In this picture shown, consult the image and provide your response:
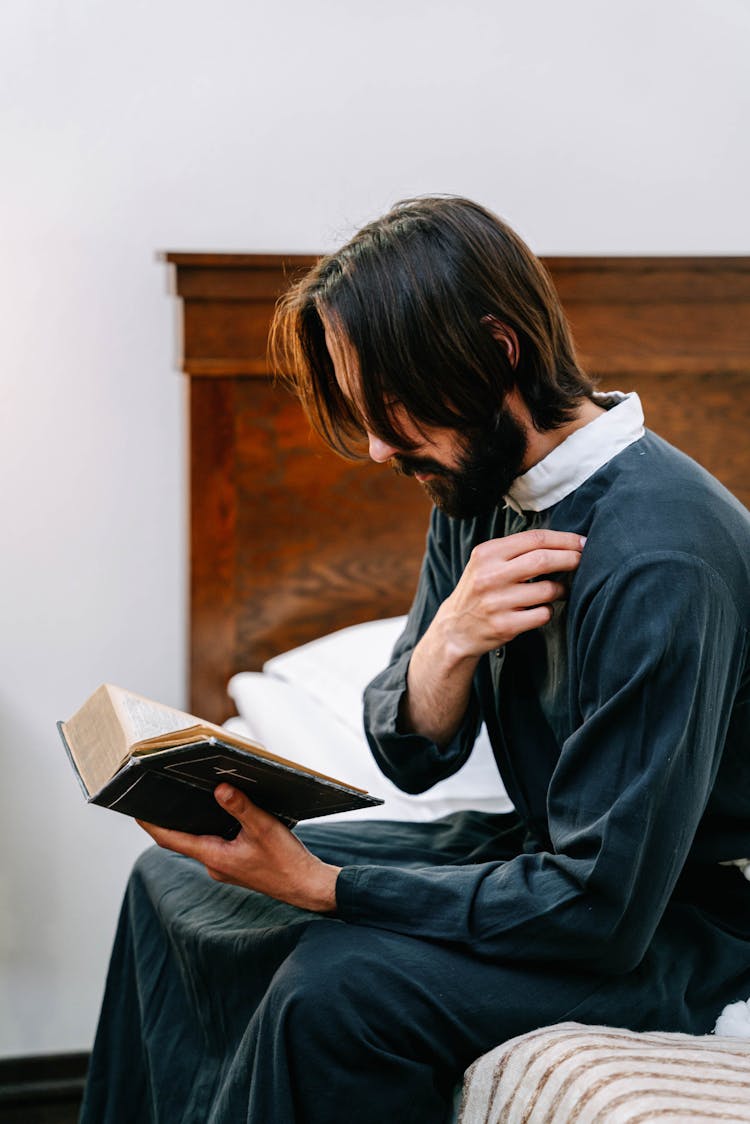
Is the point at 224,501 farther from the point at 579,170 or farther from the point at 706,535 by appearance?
the point at 706,535

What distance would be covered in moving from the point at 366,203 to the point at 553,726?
1.14 metres

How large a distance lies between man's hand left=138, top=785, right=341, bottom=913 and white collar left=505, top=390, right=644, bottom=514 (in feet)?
1.20

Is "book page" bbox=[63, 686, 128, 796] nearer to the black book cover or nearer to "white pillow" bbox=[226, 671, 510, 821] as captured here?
the black book cover

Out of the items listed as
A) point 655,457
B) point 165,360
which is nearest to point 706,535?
point 655,457

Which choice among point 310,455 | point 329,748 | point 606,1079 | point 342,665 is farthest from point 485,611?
point 310,455

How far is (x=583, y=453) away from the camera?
1.10m

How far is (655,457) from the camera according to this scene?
3.58ft

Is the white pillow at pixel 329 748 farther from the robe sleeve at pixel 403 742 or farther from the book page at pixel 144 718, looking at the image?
the book page at pixel 144 718

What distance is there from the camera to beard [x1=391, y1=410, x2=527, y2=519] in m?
1.10

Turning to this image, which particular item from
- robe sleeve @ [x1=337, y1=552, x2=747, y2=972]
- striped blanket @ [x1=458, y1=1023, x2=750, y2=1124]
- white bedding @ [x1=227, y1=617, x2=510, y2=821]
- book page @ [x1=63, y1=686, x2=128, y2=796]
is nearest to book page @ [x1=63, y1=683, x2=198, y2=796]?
book page @ [x1=63, y1=686, x2=128, y2=796]

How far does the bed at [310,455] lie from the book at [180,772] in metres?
0.71

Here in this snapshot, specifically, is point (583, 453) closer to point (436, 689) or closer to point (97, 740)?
point (436, 689)

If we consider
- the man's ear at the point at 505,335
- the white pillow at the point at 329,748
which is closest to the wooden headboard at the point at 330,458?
the white pillow at the point at 329,748

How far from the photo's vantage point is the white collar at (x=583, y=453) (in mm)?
1104
